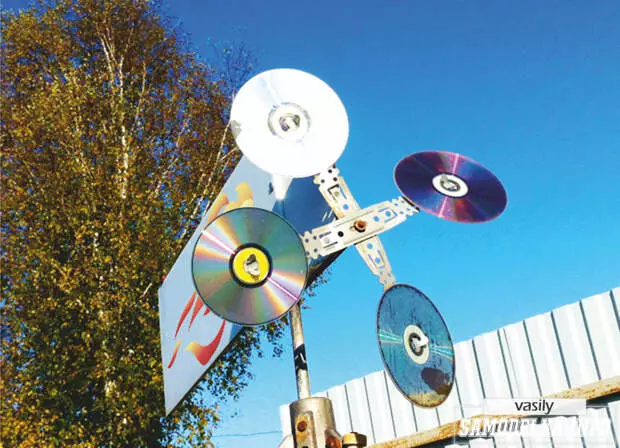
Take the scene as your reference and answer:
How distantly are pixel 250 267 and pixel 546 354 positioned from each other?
20.4 ft

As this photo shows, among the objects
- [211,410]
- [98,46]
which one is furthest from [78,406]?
[98,46]

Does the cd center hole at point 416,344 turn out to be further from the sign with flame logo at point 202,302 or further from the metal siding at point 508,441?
the metal siding at point 508,441

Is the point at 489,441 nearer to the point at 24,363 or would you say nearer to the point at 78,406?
the point at 78,406

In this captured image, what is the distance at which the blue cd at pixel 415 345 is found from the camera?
12.0 ft

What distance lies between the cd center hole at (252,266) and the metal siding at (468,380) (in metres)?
6.39

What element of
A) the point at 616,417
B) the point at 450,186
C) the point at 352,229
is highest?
the point at 450,186

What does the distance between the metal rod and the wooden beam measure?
588 cm

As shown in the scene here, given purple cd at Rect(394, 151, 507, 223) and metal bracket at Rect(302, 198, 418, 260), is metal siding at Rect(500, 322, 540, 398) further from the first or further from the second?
metal bracket at Rect(302, 198, 418, 260)

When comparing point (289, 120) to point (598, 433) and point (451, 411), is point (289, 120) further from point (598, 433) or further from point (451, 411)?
point (451, 411)

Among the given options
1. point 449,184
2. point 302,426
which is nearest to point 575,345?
point 449,184

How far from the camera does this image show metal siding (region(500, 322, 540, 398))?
8.82 m

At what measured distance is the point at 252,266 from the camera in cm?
374

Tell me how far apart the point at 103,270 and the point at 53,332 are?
1412mm

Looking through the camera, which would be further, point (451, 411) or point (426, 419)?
point (426, 419)
